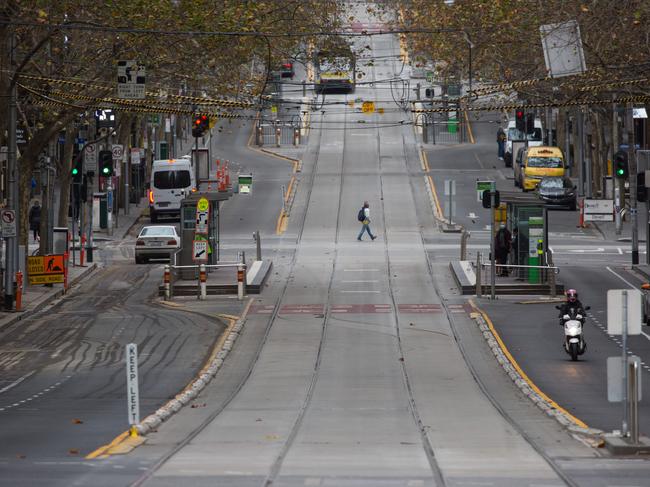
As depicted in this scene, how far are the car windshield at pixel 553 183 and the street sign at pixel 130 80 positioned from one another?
110ft

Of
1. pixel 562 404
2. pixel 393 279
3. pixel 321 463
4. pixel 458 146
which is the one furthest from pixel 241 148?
pixel 321 463

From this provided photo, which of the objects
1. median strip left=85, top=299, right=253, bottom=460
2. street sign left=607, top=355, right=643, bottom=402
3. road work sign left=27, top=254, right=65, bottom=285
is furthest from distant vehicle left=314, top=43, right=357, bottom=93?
street sign left=607, top=355, right=643, bottom=402

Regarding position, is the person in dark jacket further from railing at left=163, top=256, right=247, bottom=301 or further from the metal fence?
the metal fence

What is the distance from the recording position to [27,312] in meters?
37.1

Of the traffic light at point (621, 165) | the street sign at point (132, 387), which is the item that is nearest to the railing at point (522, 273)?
the traffic light at point (621, 165)

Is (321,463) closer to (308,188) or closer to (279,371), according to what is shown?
(279,371)

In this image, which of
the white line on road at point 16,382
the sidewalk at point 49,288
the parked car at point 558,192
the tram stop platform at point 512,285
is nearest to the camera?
the white line on road at point 16,382

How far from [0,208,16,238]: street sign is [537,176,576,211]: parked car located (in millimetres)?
33783

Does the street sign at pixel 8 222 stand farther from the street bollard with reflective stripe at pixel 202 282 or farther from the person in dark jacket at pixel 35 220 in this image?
the person in dark jacket at pixel 35 220

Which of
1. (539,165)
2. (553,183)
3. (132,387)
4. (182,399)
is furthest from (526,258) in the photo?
(539,165)

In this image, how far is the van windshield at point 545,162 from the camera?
68.8m

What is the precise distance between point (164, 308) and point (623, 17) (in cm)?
1505

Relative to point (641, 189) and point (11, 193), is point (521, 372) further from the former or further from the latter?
point (641, 189)

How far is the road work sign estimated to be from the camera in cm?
4119
